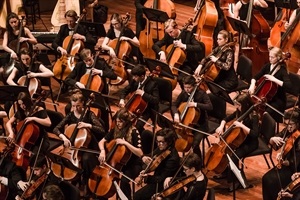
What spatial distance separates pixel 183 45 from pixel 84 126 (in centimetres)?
172

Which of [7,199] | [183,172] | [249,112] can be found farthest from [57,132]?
[249,112]

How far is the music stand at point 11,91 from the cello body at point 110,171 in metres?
1.01

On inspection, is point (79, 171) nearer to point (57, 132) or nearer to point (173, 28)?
point (57, 132)

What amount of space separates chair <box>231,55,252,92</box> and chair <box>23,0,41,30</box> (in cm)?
369

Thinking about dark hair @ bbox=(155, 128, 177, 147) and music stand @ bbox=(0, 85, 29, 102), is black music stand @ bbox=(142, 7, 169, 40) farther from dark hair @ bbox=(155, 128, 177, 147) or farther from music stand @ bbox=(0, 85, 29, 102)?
dark hair @ bbox=(155, 128, 177, 147)

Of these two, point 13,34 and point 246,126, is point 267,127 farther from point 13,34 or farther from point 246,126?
point 13,34

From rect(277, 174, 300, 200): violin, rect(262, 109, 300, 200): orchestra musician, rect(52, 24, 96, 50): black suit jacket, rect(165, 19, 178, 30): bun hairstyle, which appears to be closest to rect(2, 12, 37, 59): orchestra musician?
rect(52, 24, 96, 50): black suit jacket

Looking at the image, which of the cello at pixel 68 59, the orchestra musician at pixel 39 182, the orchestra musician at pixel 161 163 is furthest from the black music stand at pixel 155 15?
the orchestra musician at pixel 39 182

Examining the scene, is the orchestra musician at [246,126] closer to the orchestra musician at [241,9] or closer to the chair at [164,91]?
the chair at [164,91]

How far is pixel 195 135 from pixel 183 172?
75 centimetres

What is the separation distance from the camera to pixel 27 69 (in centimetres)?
737

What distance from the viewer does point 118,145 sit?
5941 millimetres

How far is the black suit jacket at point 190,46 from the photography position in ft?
24.5

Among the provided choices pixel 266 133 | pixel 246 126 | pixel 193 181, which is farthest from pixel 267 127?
pixel 193 181
